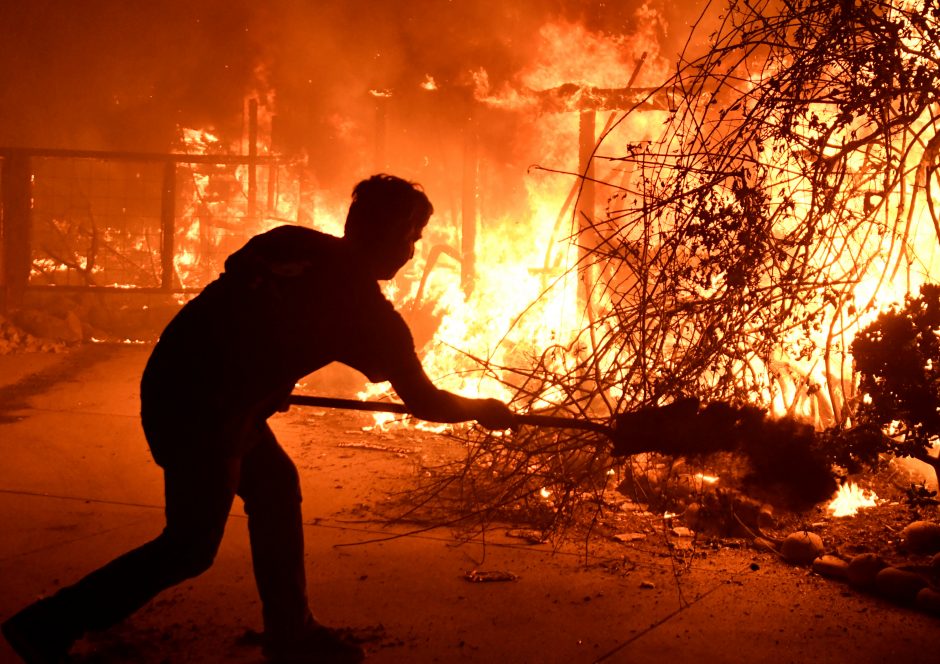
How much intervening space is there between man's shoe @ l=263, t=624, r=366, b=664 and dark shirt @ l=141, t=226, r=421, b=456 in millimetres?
909

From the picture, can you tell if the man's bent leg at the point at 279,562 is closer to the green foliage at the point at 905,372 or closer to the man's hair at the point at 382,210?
the man's hair at the point at 382,210

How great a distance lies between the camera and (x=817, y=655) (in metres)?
3.17

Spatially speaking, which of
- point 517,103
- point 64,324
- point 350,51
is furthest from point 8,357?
point 350,51

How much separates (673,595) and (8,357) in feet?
31.0

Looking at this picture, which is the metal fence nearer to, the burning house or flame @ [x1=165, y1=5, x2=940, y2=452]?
the burning house

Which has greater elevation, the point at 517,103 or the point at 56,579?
the point at 517,103

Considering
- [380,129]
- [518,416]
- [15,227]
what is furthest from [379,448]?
[15,227]

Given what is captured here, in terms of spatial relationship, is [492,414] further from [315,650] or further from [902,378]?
[902,378]

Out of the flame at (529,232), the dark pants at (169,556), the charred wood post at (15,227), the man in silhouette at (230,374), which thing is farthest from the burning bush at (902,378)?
the charred wood post at (15,227)

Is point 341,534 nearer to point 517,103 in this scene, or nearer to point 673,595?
point 673,595

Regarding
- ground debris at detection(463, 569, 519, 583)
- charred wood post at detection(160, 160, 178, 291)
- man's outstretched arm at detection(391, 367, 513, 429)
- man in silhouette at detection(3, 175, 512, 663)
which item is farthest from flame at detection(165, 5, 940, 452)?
man in silhouette at detection(3, 175, 512, 663)

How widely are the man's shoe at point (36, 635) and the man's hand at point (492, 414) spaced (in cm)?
155

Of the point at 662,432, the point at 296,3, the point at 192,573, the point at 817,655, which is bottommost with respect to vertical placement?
the point at 817,655

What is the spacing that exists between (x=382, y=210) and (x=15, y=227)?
11.8 metres
